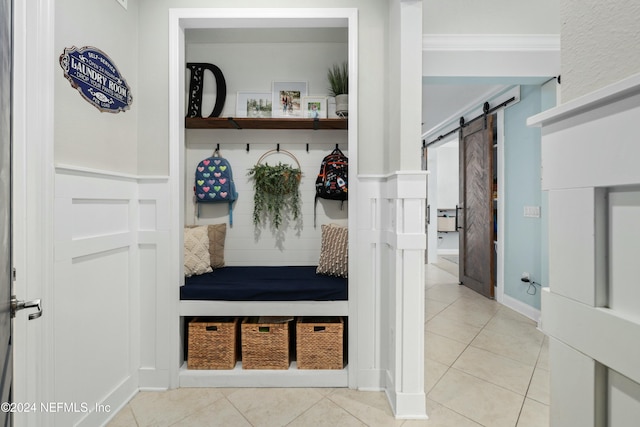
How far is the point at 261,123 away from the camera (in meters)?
2.29

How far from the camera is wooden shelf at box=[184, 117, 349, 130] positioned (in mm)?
2207

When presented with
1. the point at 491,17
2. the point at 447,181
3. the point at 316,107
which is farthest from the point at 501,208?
the point at 447,181

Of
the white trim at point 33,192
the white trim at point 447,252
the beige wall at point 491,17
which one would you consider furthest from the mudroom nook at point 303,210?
the white trim at point 447,252

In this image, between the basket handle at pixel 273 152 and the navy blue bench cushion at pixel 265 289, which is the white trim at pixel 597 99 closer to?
the navy blue bench cushion at pixel 265 289

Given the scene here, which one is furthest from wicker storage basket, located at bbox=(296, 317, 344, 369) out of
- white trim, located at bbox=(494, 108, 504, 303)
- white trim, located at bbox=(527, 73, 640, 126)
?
white trim, located at bbox=(494, 108, 504, 303)

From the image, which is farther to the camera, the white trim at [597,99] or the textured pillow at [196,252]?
the textured pillow at [196,252]

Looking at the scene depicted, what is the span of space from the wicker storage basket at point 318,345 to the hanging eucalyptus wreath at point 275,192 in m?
0.91

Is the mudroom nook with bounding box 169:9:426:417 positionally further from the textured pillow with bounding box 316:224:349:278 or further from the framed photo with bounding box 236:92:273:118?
the textured pillow with bounding box 316:224:349:278

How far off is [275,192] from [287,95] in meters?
0.85

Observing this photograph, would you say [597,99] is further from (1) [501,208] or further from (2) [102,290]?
(1) [501,208]

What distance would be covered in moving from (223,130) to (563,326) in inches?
99.3

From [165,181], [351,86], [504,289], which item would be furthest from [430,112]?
[165,181]

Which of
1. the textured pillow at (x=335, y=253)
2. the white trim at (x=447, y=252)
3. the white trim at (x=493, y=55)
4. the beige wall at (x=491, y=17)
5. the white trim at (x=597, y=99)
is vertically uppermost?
the beige wall at (x=491, y=17)

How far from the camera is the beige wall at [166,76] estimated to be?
1840 mm
